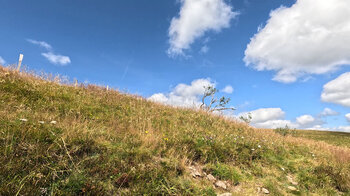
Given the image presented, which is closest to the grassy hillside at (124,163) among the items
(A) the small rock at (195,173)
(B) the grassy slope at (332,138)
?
(A) the small rock at (195,173)

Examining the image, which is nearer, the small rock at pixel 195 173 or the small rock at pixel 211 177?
the small rock at pixel 195 173

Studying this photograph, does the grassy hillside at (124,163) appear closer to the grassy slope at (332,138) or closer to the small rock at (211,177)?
the small rock at (211,177)

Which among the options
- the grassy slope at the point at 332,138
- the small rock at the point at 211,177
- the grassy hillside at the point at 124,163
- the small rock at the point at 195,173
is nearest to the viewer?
the grassy hillside at the point at 124,163

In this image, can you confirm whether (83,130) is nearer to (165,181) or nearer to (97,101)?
(165,181)

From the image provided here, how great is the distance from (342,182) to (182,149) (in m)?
5.16

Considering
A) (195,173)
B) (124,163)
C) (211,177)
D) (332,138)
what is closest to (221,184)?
(211,177)

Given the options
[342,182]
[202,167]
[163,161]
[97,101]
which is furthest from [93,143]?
[342,182]

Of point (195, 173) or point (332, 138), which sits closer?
point (195, 173)

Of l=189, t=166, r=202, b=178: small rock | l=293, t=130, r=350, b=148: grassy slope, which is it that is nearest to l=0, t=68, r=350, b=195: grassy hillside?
l=189, t=166, r=202, b=178: small rock

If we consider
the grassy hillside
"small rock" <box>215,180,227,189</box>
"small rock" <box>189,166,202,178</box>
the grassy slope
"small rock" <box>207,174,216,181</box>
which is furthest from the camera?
the grassy slope

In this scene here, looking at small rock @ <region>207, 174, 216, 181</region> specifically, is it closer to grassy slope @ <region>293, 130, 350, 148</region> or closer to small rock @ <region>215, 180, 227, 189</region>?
small rock @ <region>215, 180, 227, 189</region>

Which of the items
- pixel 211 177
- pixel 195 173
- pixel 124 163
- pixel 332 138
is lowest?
pixel 211 177

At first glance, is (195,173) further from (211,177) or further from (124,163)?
(124,163)

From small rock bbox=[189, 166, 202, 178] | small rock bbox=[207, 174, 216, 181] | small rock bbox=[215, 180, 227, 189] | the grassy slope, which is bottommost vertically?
small rock bbox=[215, 180, 227, 189]
